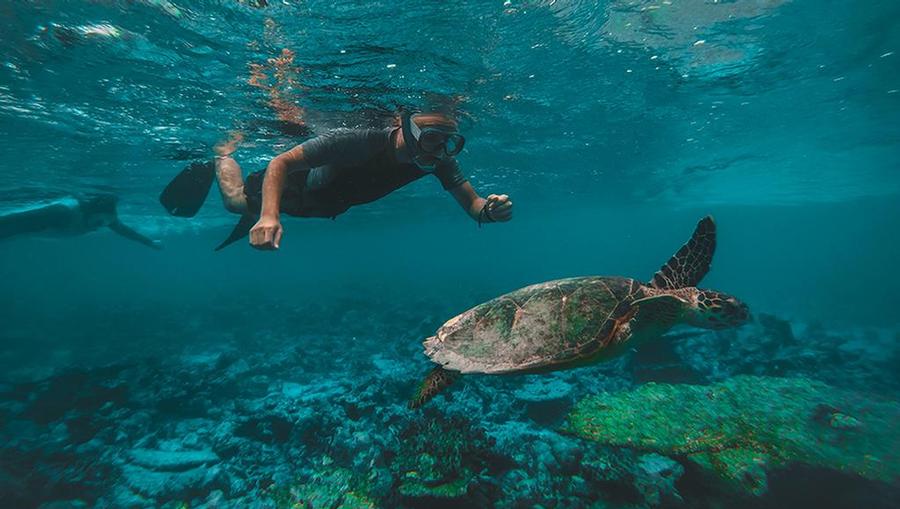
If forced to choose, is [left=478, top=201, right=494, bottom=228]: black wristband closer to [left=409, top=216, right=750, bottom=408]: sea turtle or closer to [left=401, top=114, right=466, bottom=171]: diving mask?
[left=401, top=114, right=466, bottom=171]: diving mask

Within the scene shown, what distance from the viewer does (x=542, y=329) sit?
402cm

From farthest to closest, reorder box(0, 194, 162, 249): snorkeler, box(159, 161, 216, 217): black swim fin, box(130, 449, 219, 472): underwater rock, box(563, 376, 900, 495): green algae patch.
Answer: box(0, 194, 162, 249): snorkeler < box(159, 161, 216, 217): black swim fin < box(130, 449, 219, 472): underwater rock < box(563, 376, 900, 495): green algae patch

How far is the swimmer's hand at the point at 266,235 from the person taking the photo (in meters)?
2.89

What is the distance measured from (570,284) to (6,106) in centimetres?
1437

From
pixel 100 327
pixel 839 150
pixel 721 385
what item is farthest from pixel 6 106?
pixel 839 150

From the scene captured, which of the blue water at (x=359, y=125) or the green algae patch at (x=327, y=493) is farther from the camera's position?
the blue water at (x=359, y=125)

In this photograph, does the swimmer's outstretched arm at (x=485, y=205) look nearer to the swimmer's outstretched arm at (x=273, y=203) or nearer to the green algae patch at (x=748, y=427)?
the swimmer's outstretched arm at (x=273, y=203)

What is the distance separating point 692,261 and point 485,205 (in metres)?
2.54

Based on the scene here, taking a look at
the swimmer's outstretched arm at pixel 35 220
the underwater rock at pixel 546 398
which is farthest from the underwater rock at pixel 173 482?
the swimmer's outstretched arm at pixel 35 220

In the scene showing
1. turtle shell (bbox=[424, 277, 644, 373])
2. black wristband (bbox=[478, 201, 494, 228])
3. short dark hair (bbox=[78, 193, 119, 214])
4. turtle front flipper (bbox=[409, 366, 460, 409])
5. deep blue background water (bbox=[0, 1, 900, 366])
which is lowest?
turtle front flipper (bbox=[409, 366, 460, 409])

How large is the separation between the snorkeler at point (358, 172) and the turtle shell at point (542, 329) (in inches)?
41.8

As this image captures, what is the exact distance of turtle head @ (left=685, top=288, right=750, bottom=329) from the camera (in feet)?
12.3

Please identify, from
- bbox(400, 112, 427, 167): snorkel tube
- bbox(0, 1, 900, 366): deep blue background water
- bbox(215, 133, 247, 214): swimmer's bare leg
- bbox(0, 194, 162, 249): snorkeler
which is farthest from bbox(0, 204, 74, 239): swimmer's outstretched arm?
bbox(400, 112, 427, 167): snorkel tube

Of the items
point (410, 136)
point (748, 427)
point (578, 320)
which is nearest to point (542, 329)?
point (578, 320)
